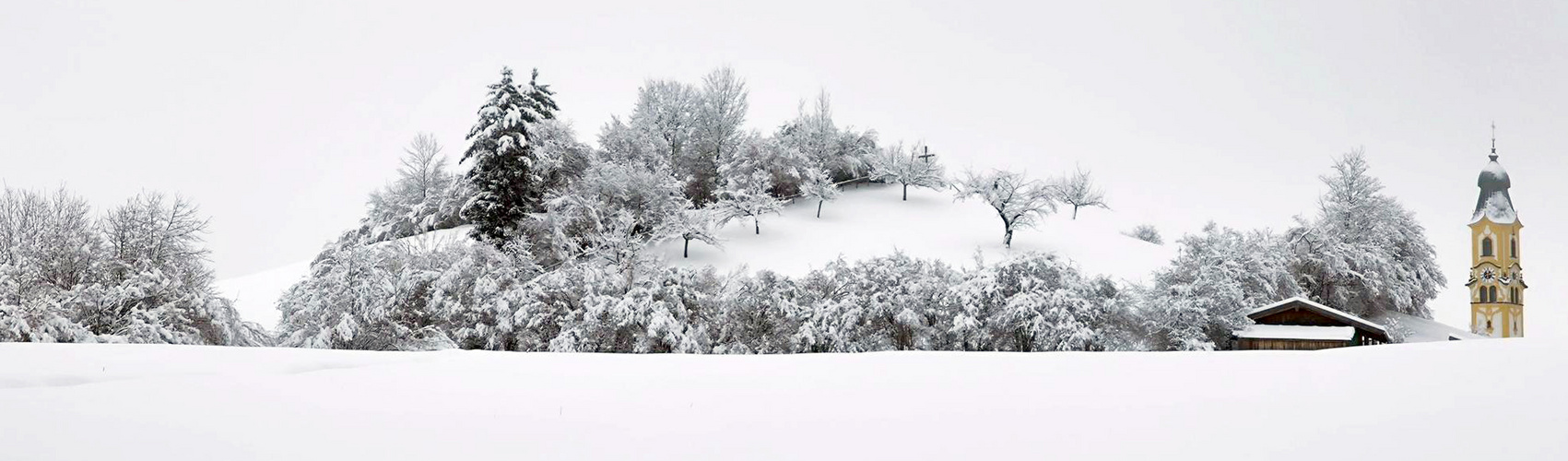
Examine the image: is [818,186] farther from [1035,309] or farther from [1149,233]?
[1149,233]

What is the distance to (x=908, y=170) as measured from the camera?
52.0 meters

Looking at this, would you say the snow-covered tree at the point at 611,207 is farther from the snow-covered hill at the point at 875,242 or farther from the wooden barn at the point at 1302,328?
the wooden barn at the point at 1302,328

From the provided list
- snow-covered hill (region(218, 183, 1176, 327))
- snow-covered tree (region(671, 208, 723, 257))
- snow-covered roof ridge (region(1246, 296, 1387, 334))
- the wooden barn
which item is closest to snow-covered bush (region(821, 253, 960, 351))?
snow-covered hill (region(218, 183, 1176, 327))

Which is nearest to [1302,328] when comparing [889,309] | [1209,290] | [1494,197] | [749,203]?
[1209,290]

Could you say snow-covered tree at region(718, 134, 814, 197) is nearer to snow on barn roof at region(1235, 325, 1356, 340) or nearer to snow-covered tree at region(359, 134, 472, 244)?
snow-covered tree at region(359, 134, 472, 244)

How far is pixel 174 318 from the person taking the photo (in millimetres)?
23781

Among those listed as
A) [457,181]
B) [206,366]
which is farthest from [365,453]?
[457,181]

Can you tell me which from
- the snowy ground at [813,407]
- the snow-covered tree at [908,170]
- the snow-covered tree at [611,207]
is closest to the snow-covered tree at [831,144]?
the snow-covered tree at [908,170]

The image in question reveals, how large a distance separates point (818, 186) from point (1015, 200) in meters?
8.88

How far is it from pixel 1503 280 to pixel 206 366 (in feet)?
188

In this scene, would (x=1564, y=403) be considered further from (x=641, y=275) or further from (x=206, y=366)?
(x=641, y=275)

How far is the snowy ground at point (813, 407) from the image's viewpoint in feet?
21.9

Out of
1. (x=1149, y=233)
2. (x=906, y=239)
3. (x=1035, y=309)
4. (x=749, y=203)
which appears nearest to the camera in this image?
(x=1035, y=309)

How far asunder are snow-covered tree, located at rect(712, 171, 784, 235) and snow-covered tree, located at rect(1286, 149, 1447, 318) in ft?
66.7
